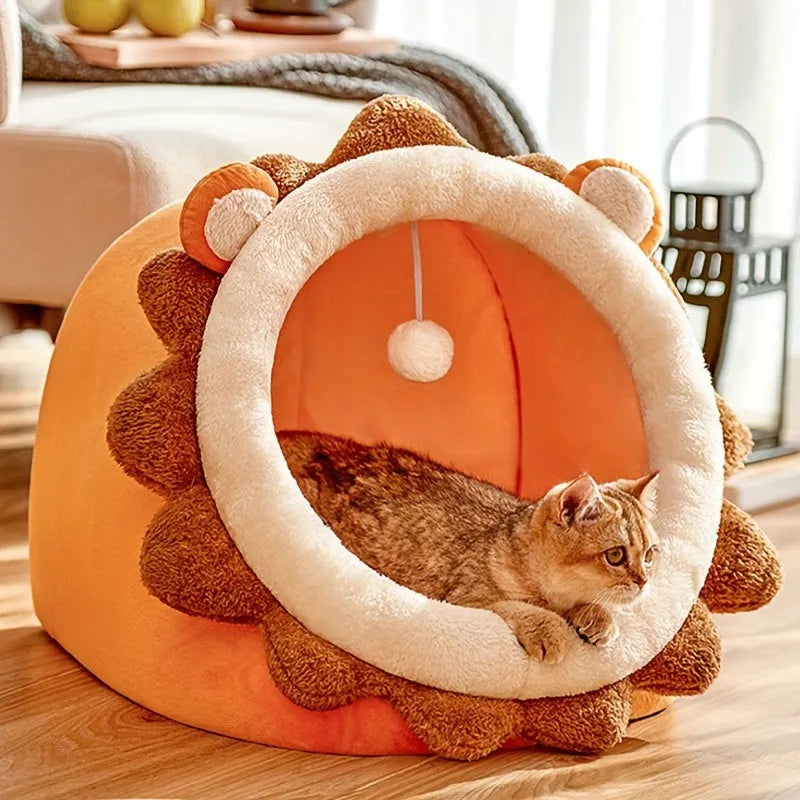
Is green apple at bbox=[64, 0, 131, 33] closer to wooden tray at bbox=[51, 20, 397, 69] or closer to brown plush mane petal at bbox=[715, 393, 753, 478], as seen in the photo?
wooden tray at bbox=[51, 20, 397, 69]

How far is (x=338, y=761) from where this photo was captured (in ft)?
4.89

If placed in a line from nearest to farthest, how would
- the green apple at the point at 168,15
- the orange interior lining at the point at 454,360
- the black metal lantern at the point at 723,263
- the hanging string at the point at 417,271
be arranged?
1. the hanging string at the point at 417,271
2. the orange interior lining at the point at 454,360
3. the black metal lantern at the point at 723,263
4. the green apple at the point at 168,15

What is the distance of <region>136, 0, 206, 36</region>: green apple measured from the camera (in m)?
2.62

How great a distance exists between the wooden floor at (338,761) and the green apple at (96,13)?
4.41 ft

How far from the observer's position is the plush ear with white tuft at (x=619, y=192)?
1621mm

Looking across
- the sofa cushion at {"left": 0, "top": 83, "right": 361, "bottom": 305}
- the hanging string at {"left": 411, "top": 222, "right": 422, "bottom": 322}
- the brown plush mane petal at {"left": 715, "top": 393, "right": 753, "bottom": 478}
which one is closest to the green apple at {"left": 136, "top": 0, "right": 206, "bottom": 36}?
the sofa cushion at {"left": 0, "top": 83, "right": 361, "bottom": 305}

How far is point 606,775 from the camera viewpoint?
1476 millimetres

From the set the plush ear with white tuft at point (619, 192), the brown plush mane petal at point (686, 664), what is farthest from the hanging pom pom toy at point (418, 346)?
the brown plush mane petal at point (686, 664)

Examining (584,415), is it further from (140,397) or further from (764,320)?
(764,320)

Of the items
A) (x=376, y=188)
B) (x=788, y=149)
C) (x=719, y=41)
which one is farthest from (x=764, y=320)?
(x=376, y=188)

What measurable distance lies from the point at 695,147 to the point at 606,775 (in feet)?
6.10

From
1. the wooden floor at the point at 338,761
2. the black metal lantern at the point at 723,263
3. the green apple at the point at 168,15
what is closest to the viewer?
the wooden floor at the point at 338,761

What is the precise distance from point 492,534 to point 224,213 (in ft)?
1.41

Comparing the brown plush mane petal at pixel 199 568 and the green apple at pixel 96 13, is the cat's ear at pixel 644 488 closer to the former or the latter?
the brown plush mane petal at pixel 199 568
